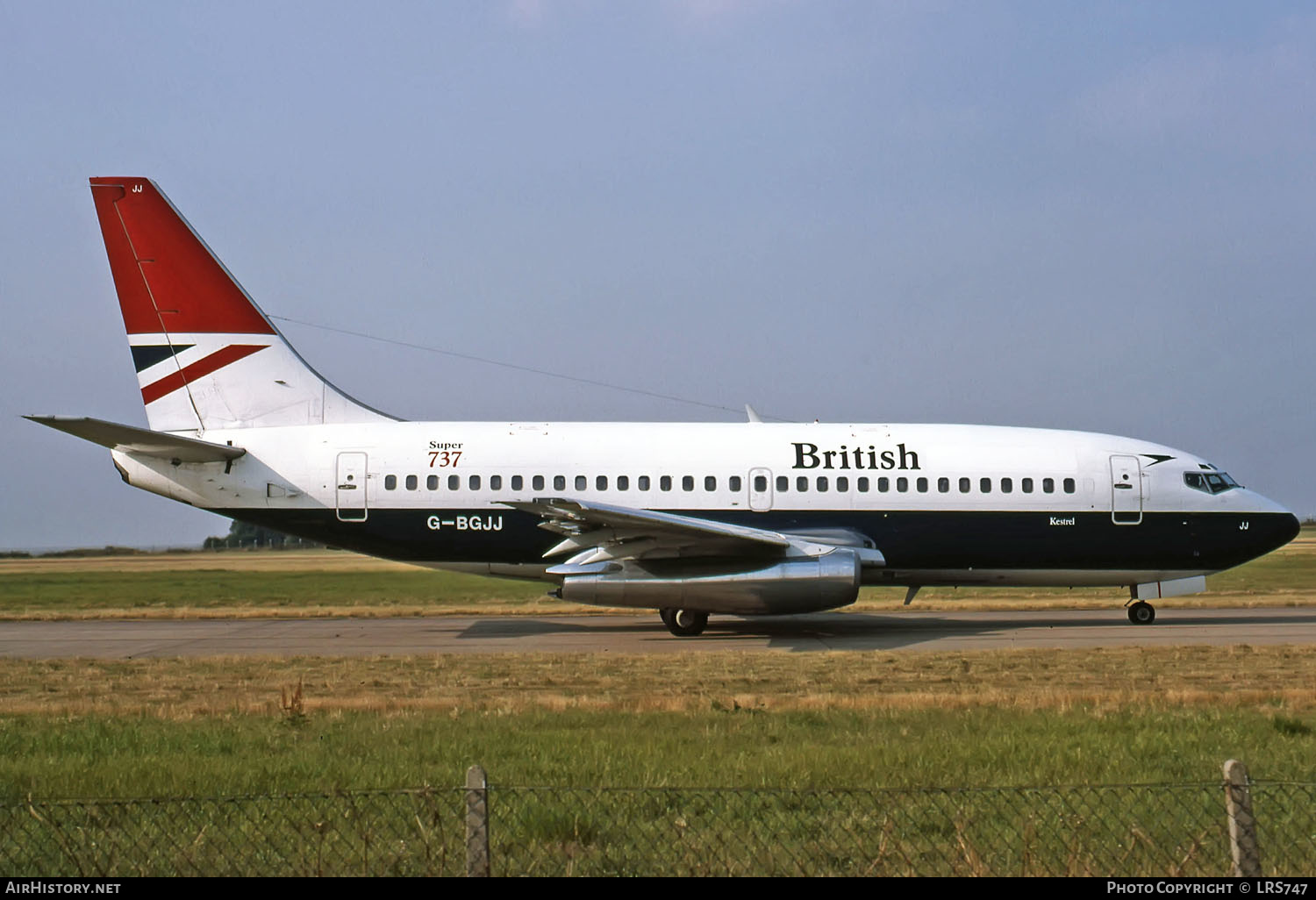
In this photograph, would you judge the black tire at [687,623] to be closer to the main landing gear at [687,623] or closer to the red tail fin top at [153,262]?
the main landing gear at [687,623]

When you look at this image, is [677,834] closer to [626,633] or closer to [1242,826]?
[1242,826]

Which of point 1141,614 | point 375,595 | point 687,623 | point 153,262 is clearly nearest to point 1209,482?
point 1141,614

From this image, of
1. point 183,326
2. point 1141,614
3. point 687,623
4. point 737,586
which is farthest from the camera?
point 1141,614

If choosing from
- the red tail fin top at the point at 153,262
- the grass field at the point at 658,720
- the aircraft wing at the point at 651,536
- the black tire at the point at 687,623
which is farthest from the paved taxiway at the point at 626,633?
the red tail fin top at the point at 153,262

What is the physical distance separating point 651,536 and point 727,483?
225 centimetres

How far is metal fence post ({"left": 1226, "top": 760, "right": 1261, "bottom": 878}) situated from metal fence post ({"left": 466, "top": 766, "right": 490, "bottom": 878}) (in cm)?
320

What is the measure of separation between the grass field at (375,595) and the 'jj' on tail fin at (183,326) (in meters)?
5.99

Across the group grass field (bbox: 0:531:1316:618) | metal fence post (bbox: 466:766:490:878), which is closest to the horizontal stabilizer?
grass field (bbox: 0:531:1316:618)

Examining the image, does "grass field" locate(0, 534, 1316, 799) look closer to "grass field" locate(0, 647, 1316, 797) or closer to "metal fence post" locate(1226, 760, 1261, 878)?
"grass field" locate(0, 647, 1316, 797)

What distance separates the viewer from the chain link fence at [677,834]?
5.95m

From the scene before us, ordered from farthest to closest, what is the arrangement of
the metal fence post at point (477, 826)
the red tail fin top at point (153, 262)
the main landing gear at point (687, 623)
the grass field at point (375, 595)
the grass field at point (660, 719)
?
the grass field at point (375, 595) < the red tail fin top at point (153, 262) < the main landing gear at point (687, 623) < the grass field at point (660, 719) < the metal fence post at point (477, 826)

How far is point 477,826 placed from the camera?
4949 millimetres

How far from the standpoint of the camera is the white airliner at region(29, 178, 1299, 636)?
21297 mm
